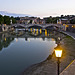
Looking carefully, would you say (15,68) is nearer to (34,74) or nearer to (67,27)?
(34,74)

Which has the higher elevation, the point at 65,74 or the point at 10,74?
the point at 65,74

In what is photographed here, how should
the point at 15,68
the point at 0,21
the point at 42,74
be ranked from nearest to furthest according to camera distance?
the point at 42,74
the point at 15,68
the point at 0,21

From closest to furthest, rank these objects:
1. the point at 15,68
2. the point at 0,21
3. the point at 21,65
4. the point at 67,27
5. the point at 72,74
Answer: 1. the point at 72,74
2. the point at 15,68
3. the point at 21,65
4. the point at 67,27
5. the point at 0,21

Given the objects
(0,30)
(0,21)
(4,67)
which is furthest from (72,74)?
(0,21)

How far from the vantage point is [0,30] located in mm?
69125

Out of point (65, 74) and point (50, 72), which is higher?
point (65, 74)

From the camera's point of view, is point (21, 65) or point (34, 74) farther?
point (21, 65)

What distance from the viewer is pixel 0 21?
73250 mm

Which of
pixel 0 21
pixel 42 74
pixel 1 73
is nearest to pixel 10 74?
pixel 1 73

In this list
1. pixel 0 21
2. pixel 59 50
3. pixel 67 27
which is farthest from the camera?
pixel 0 21

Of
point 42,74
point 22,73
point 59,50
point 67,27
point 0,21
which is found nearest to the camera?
point 59,50

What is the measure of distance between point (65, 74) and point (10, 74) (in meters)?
6.26

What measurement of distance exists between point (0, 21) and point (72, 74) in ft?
227

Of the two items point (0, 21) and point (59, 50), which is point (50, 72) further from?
point (0, 21)
